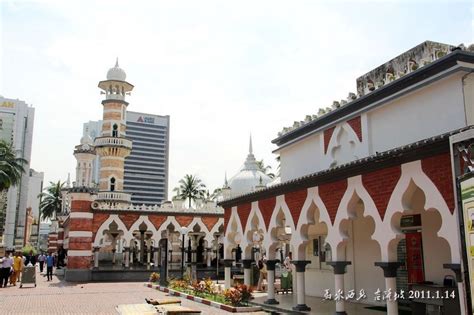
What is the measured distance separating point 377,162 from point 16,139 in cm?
8161

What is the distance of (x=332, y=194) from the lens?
11391 millimetres

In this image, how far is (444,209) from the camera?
8.06m

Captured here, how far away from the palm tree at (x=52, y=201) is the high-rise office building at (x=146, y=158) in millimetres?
66615

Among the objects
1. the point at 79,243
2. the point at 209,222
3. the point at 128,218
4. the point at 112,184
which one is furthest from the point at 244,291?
the point at 112,184

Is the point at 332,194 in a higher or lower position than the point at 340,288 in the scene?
higher

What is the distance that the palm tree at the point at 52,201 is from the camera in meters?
56.5

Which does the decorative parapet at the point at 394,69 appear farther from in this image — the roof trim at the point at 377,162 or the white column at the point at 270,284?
the white column at the point at 270,284

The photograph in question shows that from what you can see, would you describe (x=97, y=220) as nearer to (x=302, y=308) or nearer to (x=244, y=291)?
(x=244, y=291)

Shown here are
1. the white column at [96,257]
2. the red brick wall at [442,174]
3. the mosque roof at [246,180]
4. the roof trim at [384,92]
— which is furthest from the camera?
the mosque roof at [246,180]

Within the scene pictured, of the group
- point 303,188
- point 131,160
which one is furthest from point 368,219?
point 131,160

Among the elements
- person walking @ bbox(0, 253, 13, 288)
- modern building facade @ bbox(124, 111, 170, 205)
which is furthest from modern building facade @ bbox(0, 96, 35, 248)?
person walking @ bbox(0, 253, 13, 288)

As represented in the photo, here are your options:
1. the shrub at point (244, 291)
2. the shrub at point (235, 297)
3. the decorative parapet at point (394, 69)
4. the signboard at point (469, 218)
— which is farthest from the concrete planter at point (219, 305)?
the signboard at point (469, 218)

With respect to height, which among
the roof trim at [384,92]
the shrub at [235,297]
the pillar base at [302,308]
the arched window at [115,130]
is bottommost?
the pillar base at [302,308]

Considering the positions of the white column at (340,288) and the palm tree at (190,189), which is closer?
the white column at (340,288)
